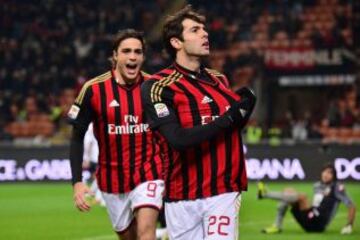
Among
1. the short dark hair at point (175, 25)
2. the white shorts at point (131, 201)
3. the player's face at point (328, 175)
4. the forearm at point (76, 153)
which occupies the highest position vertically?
the short dark hair at point (175, 25)

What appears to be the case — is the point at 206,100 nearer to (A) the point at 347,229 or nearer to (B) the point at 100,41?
(A) the point at 347,229

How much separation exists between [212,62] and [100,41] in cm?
369

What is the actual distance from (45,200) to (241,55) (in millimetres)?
11627

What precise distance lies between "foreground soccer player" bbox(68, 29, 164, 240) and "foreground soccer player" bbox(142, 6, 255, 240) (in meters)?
1.78

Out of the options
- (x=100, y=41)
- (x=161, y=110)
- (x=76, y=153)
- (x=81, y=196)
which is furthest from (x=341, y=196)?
(x=100, y=41)

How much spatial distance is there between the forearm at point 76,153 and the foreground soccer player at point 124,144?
132mm

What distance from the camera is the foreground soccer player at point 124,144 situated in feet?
26.1

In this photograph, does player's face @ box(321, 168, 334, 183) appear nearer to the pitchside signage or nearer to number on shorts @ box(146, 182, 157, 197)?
number on shorts @ box(146, 182, 157, 197)

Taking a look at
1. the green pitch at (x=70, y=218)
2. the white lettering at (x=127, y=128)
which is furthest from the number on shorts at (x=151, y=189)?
the green pitch at (x=70, y=218)

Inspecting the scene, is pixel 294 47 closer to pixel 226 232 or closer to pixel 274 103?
pixel 274 103

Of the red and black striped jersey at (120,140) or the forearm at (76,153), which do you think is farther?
the red and black striped jersey at (120,140)

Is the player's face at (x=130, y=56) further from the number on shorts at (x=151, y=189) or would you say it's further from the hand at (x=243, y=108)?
the hand at (x=243, y=108)

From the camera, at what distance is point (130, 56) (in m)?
8.03

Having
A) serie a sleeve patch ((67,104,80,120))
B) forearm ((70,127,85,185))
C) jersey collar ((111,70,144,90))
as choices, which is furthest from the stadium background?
forearm ((70,127,85,185))
